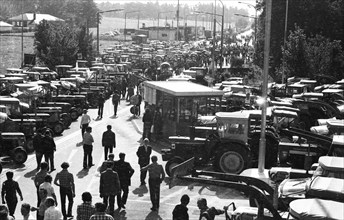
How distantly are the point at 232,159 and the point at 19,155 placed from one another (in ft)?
25.2

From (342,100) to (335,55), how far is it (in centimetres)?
1876

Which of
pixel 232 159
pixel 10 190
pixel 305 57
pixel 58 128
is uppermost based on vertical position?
pixel 305 57

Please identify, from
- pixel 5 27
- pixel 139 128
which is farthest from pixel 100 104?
pixel 5 27

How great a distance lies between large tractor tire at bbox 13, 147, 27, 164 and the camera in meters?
23.4

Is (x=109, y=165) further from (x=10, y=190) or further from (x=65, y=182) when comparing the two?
(x=10, y=190)

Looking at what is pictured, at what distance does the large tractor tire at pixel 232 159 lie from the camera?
21.7m

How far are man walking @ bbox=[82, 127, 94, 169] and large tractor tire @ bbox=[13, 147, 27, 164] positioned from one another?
89.5 inches

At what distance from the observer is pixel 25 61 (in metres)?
57.5

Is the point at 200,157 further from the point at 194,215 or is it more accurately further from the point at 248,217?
the point at 248,217

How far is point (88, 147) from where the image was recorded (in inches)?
901

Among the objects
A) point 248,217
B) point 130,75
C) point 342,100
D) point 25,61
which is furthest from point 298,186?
point 25,61

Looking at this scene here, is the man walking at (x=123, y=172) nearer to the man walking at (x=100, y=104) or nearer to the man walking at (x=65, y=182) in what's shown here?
the man walking at (x=65, y=182)

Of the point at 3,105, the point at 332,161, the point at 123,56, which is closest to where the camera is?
the point at 332,161

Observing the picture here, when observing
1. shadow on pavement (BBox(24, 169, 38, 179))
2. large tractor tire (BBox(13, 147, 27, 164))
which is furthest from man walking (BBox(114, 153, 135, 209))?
large tractor tire (BBox(13, 147, 27, 164))
